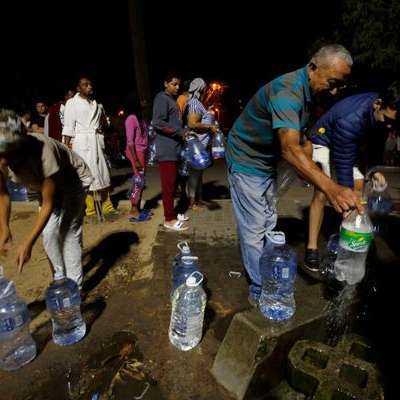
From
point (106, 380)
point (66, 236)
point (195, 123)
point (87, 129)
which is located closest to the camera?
point (106, 380)

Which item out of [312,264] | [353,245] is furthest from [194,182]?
[353,245]

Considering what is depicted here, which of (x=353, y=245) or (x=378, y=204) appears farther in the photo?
(x=378, y=204)

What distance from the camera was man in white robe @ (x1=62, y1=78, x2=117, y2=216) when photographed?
5125mm

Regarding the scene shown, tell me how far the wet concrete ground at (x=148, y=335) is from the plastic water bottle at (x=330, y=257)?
1.04 feet

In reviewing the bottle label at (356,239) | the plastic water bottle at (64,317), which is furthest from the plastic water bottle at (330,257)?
the plastic water bottle at (64,317)

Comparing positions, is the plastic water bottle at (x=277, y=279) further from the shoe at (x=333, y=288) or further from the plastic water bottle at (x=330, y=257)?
the plastic water bottle at (x=330, y=257)

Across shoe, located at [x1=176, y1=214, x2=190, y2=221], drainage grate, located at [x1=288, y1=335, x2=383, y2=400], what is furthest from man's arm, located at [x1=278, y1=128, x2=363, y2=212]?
shoe, located at [x1=176, y1=214, x2=190, y2=221]

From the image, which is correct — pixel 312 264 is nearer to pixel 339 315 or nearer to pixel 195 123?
pixel 339 315

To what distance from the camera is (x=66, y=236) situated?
3330 millimetres

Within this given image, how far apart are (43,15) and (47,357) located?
16687 millimetres

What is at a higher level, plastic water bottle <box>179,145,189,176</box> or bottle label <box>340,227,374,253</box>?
bottle label <box>340,227,374,253</box>

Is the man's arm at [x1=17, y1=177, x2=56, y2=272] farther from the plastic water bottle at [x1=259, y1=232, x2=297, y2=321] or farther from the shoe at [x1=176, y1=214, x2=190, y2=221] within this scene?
the shoe at [x1=176, y1=214, x2=190, y2=221]

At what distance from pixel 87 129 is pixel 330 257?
156 inches

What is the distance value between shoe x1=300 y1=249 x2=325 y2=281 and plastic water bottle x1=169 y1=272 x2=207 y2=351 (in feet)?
4.41
